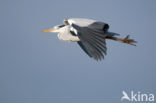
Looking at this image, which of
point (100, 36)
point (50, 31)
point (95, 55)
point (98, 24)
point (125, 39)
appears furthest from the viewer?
point (50, 31)

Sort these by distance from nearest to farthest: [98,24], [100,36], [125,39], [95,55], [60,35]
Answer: [95,55] → [100,36] → [98,24] → [60,35] → [125,39]

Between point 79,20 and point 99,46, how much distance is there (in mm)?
1872

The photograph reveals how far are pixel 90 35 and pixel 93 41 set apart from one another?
32 centimetres

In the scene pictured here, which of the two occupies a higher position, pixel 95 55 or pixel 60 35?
pixel 60 35

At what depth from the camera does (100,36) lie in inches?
348

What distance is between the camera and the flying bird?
821 centimetres

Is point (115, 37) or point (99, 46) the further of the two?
point (115, 37)

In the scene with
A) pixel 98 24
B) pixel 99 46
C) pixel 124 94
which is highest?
pixel 98 24

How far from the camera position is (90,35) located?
8797mm

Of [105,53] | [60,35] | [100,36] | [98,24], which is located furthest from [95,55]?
[60,35]

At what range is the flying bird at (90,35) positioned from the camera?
821cm

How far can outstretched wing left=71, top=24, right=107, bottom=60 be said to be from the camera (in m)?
8.07

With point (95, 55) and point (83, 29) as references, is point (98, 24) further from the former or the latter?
point (95, 55)

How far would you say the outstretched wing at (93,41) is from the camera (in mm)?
8070
